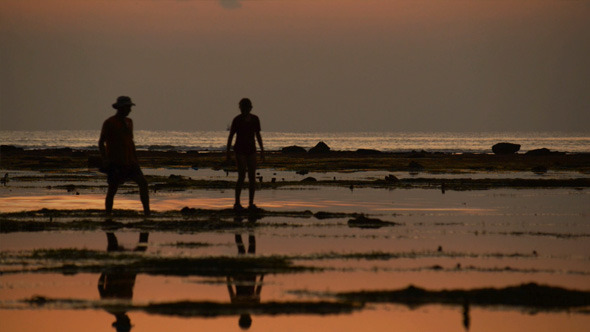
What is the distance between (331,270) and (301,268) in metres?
0.39

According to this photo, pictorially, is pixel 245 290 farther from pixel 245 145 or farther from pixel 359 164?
pixel 359 164

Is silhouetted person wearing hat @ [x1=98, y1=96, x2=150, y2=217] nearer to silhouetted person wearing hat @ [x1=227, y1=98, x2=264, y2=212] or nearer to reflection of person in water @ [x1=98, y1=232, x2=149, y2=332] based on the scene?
silhouetted person wearing hat @ [x1=227, y1=98, x2=264, y2=212]

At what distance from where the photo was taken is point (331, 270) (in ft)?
41.5

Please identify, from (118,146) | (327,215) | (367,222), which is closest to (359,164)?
(327,215)

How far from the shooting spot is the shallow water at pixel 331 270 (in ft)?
30.9

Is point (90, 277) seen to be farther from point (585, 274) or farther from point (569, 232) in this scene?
point (569, 232)

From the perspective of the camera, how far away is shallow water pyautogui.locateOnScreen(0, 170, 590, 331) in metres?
9.43

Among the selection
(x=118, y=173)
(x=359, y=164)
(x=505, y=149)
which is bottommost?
(x=505, y=149)

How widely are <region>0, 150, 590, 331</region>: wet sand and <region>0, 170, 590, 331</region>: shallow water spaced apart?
0.09 ft

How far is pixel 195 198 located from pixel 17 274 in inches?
618

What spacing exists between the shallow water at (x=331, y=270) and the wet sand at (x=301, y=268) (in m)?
0.03

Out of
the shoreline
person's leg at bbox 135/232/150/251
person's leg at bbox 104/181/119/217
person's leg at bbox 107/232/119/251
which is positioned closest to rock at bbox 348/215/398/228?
person's leg at bbox 135/232/150/251

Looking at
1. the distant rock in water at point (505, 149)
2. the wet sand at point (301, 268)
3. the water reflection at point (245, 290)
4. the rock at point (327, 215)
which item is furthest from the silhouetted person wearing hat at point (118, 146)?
the distant rock in water at point (505, 149)

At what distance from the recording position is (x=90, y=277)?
1191 cm
